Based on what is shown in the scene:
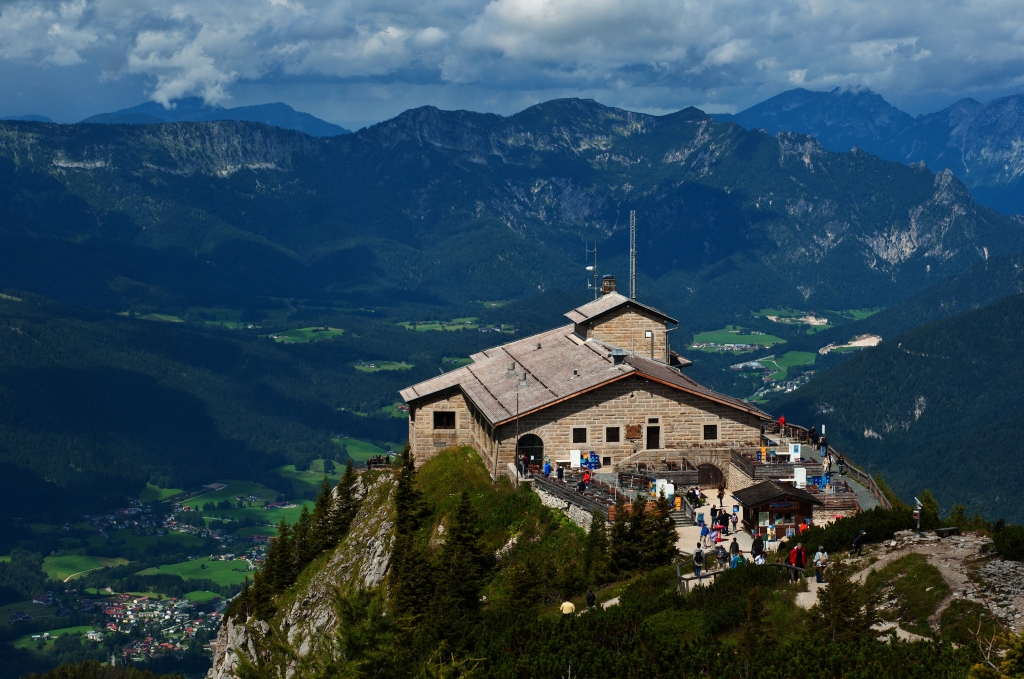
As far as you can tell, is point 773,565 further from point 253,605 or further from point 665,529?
point 253,605

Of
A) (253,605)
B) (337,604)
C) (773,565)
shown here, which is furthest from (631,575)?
(253,605)

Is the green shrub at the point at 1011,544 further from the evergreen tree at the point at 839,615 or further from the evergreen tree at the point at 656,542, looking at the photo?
the evergreen tree at the point at 656,542

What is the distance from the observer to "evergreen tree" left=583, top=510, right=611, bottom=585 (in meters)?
56.8

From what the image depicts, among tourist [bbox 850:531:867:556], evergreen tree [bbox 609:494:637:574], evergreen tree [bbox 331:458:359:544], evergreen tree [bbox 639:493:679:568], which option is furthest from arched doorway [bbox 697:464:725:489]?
evergreen tree [bbox 331:458:359:544]

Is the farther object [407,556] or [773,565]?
[407,556]

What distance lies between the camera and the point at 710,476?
7506cm

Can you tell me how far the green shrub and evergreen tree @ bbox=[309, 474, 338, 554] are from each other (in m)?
48.8

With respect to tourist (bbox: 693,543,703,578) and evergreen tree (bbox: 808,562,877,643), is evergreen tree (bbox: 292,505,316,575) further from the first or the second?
evergreen tree (bbox: 808,562,877,643)

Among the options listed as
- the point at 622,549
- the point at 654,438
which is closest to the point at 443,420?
the point at 654,438

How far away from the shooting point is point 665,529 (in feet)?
189

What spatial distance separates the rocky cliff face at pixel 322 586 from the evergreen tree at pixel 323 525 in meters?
1.94

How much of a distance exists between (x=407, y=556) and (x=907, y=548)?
880 inches

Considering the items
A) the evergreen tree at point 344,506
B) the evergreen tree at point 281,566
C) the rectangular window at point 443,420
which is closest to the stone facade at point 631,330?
the rectangular window at point 443,420

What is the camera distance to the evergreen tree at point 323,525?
87.2 meters
